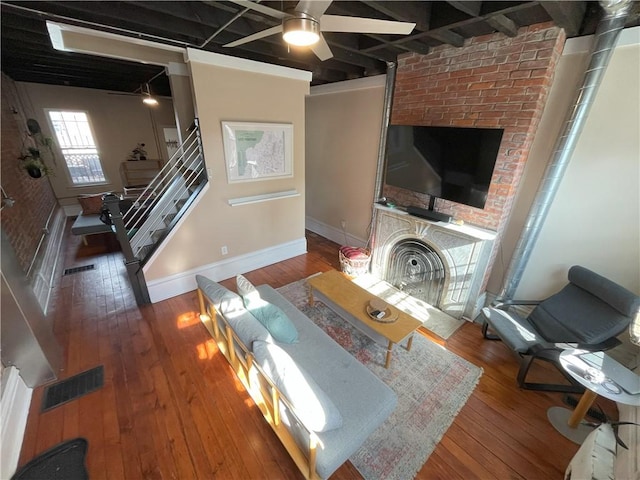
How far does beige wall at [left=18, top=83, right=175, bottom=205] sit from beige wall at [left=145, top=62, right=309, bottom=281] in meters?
4.62

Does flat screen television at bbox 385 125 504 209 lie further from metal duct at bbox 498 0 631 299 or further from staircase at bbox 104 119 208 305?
staircase at bbox 104 119 208 305

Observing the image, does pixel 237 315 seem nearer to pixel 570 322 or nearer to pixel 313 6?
pixel 313 6

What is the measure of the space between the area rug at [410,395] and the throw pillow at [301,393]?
2.05 ft

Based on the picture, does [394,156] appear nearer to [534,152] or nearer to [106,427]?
[534,152]

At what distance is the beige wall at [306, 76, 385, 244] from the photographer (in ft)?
12.0

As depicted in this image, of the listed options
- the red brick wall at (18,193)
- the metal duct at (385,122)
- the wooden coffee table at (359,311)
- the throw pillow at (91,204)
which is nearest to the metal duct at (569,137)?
the wooden coffee table at (359,311)

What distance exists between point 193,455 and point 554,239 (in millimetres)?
→ 3468

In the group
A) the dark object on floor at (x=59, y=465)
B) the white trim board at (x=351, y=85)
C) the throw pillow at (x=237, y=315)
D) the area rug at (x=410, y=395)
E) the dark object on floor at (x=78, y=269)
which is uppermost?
the white trim board at (x=351, y=85)

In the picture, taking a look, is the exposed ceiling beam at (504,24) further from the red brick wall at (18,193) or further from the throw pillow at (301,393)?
the red brick wall at (18,193)

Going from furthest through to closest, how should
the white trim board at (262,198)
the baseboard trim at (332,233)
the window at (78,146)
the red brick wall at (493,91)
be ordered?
the window at (78,146) → the baseboard trim at (332,233) → the white trim board at (262,198) → the red brick wall at (493,91)

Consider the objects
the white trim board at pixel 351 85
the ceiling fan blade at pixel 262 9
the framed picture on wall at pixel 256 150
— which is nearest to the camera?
the ceiling fan blade at pixel 262 9

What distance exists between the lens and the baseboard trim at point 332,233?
4355 millimetres

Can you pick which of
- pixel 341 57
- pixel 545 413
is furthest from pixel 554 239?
pixel 341 57

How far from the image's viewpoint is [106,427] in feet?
5.69
